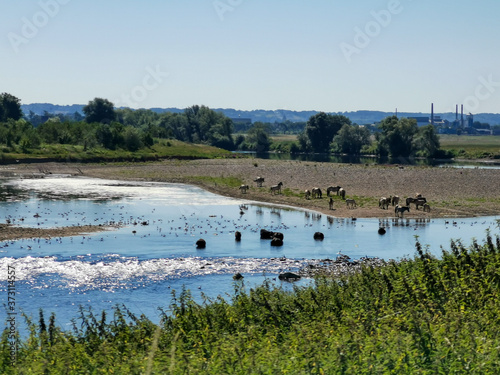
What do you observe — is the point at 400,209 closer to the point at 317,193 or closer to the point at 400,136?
the point at 317,193

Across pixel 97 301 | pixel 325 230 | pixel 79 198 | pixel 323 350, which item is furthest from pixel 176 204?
pixel 323 350

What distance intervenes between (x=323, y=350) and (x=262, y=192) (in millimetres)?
62987

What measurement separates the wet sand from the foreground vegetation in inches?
1260

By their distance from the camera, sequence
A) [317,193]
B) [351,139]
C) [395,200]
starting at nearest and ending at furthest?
[395,200]
[317,193]
[351,139]

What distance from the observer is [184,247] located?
43812 mm

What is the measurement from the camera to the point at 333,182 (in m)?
87.8

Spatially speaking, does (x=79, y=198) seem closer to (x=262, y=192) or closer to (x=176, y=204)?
(x=176, y=204)

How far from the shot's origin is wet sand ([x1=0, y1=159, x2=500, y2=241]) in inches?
2506

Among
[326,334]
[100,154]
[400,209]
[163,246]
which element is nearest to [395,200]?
[400,209]

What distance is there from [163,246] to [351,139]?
152 meters

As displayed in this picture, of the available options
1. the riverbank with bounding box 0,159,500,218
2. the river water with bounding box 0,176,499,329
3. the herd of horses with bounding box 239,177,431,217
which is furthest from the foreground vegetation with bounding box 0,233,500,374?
the riverbank with bounding box 0,159,500,218

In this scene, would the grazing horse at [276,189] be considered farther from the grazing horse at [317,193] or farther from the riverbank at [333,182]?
the grazing horse at [317,193]

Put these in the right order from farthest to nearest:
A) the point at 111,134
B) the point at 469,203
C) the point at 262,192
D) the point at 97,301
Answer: the point at 111,134
the point at 262,192
the point at 469,203
the point at 97,301

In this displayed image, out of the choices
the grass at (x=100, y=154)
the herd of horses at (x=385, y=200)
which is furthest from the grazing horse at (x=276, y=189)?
the grass at (x=100, y=154)
